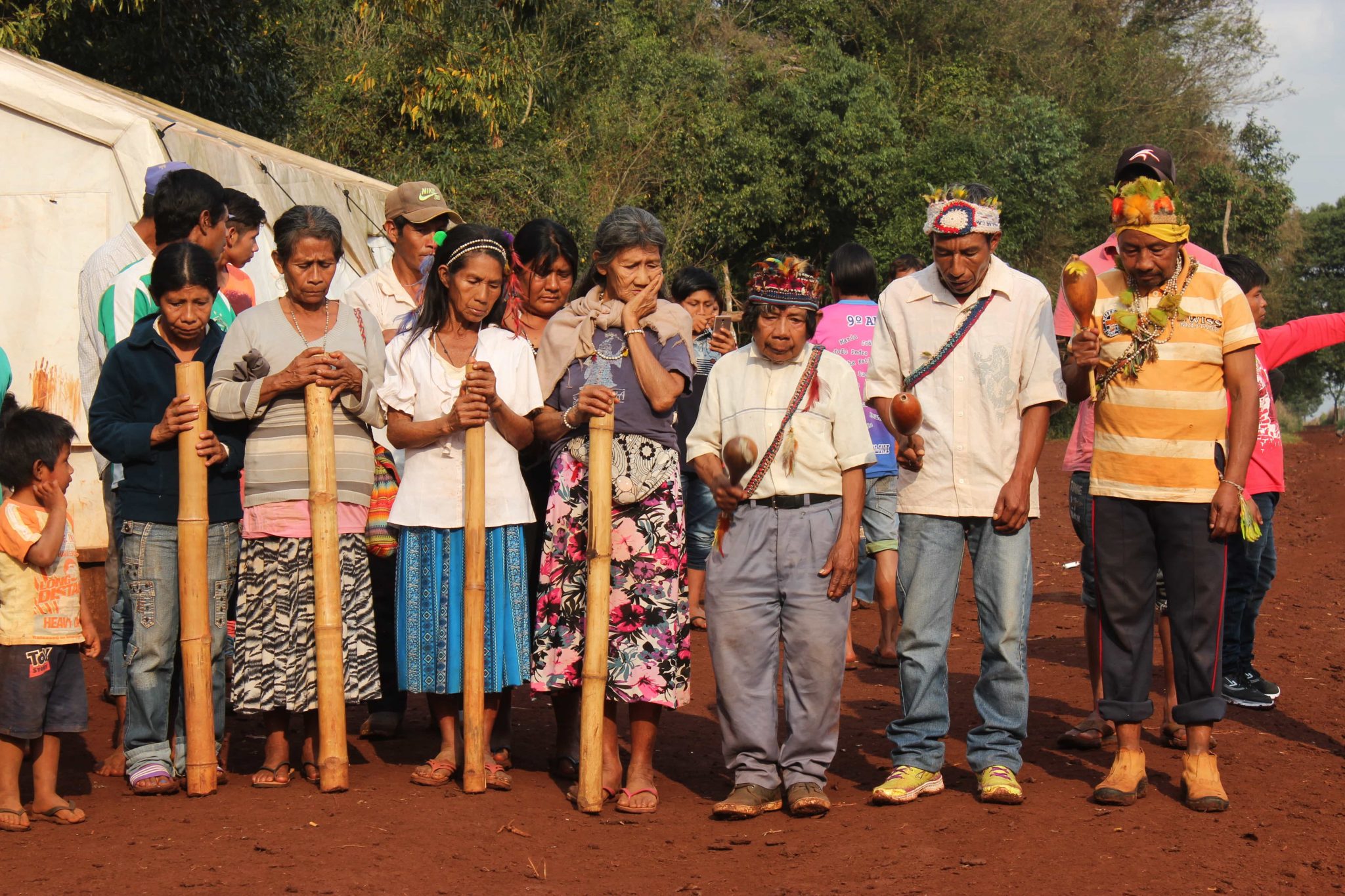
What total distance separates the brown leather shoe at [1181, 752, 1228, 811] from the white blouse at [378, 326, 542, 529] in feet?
8.39

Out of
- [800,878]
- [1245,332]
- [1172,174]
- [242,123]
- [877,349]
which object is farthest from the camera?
[242,123]

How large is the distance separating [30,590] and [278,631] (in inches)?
33.7

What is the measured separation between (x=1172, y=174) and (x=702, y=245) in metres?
22.1

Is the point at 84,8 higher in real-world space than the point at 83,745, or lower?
higher

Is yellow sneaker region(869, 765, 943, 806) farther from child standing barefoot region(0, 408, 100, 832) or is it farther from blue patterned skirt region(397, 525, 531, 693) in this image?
child standing barefoot region(0, 408, 100, 832)

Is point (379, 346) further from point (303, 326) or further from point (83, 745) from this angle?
point (83, 745)

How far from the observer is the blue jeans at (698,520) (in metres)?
8.28

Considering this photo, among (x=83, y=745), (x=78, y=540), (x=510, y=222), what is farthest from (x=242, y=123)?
(x=83, y=745)

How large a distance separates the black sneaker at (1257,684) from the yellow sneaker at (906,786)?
2.28 meters

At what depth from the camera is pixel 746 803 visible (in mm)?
4758

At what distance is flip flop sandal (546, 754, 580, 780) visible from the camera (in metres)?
5.26

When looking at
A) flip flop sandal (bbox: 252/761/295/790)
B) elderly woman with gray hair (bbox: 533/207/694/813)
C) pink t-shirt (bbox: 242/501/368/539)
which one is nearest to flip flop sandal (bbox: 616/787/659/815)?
elderly woman with gray hair (bbox: 533/207/694/813)

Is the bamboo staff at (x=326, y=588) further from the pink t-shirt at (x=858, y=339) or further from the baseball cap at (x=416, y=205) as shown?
the pink t-shirt at (x=858, y=339)

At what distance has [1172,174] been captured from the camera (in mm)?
5715
